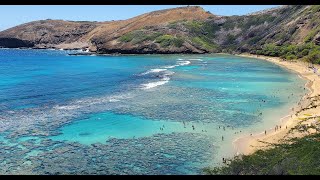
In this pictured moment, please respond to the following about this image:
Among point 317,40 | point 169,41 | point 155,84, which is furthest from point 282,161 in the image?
point 169,41

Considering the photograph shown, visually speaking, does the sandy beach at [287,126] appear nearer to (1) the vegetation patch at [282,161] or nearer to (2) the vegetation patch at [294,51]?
(1) the vegetation patch at [282,161]

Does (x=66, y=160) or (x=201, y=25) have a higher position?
(x=201, y=25)

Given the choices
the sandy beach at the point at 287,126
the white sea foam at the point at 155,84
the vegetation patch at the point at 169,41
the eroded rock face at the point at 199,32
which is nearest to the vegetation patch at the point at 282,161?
the sandy beach at the point at 287,126

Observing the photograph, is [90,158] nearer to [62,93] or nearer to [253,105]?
[253,105]

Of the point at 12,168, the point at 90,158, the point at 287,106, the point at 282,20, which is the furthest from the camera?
the point at 282,20

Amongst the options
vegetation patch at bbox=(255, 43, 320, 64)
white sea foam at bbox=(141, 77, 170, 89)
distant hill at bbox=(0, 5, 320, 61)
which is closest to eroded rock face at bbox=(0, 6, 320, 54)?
distant hill at bbox=(0, 5, 320, 61)

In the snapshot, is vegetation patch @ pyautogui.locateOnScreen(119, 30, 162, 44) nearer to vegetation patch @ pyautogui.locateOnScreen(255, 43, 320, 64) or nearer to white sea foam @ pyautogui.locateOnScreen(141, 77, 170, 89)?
vegetation patch @ pyautogui.locateOnScreen(255, 43, 320, 64)

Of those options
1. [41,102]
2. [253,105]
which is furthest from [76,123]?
[253,105]
